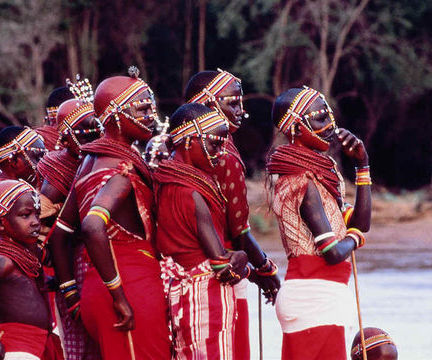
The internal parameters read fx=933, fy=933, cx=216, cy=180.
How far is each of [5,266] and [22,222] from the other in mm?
292

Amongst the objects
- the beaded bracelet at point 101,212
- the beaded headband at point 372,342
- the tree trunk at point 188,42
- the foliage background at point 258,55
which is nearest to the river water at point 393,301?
the beaded headband at point 372,342

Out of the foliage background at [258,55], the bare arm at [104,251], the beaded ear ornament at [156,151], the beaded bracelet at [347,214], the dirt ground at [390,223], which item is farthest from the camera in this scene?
the foliage background at [258,55]

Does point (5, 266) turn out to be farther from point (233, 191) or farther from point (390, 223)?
point (390, 223)

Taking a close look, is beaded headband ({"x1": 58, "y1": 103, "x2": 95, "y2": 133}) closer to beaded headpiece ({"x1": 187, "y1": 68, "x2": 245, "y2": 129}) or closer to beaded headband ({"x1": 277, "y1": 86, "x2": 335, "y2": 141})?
beaded headpiece ({"x1": 187, "y1": 68, "x2": 245, "y2": 129})

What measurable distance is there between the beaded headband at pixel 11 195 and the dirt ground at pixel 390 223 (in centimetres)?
1272

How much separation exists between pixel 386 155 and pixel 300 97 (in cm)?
2043

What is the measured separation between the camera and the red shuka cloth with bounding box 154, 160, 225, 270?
4848mm

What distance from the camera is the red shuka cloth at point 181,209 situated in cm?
485

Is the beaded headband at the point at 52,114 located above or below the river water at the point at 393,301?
above

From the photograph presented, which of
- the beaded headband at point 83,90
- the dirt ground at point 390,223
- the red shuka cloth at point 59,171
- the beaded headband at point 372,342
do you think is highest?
the beaded headband at point 83,90

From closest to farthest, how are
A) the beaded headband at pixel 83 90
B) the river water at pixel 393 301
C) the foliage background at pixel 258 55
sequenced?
1. the beaded headband at pixel 83 90
2. the river water at pixel 393 301
3. the foliage background at pixel 258 55

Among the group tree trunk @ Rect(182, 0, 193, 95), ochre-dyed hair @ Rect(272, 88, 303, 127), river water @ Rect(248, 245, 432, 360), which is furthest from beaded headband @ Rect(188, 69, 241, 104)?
tree trunk @ Rect(182, 0, 193, 95)

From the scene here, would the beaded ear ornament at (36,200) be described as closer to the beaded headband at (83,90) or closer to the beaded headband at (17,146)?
the beaded headband at (17,146)

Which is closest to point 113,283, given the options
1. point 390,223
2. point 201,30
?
point 390,223
